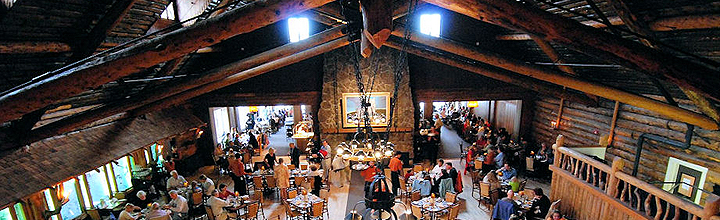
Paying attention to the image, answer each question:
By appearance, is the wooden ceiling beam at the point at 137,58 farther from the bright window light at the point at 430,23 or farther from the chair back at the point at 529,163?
the chair back at the point at 529,163

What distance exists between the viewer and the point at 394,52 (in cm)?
1198

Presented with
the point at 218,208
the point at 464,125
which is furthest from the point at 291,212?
the point at 464,125

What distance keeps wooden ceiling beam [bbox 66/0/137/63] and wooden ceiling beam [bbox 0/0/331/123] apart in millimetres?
1694

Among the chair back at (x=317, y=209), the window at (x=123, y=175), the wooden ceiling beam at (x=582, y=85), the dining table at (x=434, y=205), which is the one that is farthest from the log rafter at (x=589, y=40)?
the window at (x=123, y=175)

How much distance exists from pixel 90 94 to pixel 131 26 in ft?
7.34

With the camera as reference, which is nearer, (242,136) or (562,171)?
(562,171)

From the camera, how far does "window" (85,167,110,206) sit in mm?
9523

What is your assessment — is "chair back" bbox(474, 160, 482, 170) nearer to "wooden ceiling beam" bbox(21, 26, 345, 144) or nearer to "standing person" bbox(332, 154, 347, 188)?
"standing person" bbox(332, 154, 347, 188)

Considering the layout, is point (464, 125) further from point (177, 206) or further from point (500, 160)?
point (177, 206)

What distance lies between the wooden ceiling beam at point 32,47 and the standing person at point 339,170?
7443 mm

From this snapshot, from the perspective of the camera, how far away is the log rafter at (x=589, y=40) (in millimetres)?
3818

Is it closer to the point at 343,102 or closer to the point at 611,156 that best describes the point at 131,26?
the point at 343,102

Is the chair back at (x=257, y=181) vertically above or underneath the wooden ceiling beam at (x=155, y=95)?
underneath

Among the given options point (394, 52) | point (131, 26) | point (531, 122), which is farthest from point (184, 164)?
point (531, 122)
